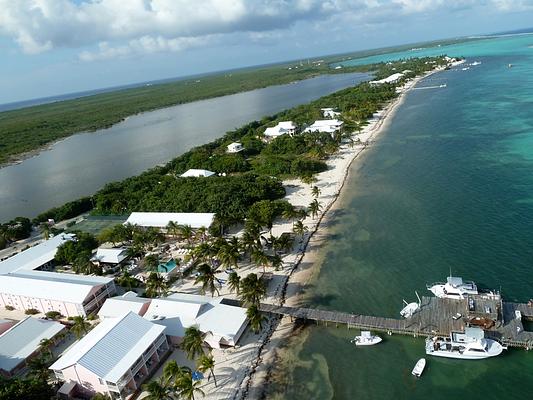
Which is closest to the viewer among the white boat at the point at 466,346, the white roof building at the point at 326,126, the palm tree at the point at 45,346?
the white boat at the point at 466,346

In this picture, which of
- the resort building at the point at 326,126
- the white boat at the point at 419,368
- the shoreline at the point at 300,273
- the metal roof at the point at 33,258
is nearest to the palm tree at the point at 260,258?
the shoreline at the point at 300,273

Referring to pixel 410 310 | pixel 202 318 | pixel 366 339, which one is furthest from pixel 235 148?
pixel 366 339


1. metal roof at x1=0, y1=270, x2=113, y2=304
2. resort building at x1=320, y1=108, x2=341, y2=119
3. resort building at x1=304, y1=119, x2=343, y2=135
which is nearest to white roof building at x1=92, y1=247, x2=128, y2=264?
metal roof at x1=0, y1=270, x2=113, y2=304

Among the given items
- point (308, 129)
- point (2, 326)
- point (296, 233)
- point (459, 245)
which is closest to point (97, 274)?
point (2, 326)

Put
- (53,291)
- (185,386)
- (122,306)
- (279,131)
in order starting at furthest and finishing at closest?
(279,131)
(53,291)
(122,306)
(185,386)

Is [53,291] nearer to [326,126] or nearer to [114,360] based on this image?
[114,360]

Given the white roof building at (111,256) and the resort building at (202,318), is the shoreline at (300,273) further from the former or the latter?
the white roof building at (111,256)
